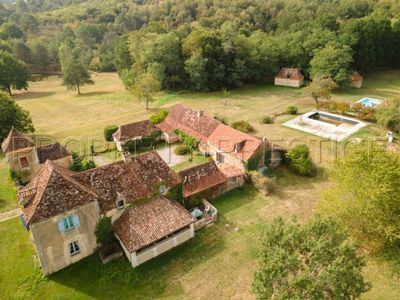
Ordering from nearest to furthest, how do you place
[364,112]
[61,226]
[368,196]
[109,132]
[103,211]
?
[61,226] < [368,196] < [103,211] < [109,132] < [364,112]

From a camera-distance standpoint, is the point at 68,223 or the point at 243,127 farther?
the point at 243,127

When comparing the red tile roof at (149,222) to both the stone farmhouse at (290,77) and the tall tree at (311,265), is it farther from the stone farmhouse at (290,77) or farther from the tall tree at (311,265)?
the stone farmhouse at (290,77)

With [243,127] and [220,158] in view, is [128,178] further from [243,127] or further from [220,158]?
[243,127]

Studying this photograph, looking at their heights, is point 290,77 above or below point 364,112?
above

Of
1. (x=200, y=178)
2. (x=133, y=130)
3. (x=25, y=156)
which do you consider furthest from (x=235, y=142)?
(x=25, y=156)

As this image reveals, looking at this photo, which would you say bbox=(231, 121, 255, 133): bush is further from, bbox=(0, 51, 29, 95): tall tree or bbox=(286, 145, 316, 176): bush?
bbox=(0, 51, 29, 95): tall tree

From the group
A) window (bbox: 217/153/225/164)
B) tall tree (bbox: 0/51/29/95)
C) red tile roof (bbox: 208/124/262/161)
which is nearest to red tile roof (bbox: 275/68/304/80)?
red tile roof (bbox: 208/124/262/161)

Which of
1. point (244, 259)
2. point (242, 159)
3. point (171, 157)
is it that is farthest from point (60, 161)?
point (244, 259)
